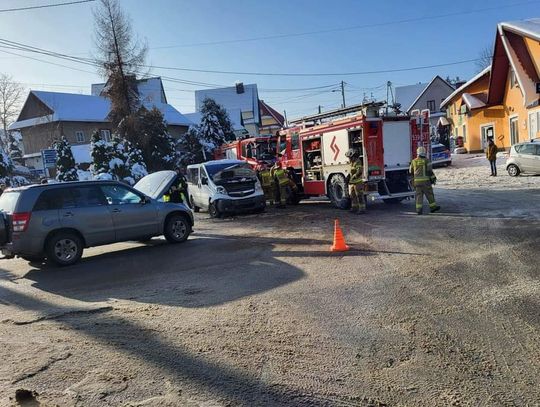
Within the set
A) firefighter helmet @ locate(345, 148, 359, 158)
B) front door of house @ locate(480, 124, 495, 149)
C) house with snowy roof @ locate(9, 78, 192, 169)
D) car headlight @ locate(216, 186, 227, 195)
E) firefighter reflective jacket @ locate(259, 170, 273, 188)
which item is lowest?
car headlight @ locate(216, 186, 227, 195)

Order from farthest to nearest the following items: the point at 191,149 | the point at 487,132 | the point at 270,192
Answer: the point at 191,149 → the point at 487,132 → the point at 270,192

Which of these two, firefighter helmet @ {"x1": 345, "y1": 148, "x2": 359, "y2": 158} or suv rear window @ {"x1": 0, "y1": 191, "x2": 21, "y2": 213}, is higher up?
firefighter helmet @ {"x1": 345, "y1": 148, "x2": 359, "y2": 158}

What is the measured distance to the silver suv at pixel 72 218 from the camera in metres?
8.49

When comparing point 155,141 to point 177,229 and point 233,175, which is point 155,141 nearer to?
point 233,175

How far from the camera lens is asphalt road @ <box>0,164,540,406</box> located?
11.9 feet

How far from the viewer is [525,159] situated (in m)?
19.3

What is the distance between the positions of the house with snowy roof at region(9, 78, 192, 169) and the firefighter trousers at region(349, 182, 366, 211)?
35418 millimetres

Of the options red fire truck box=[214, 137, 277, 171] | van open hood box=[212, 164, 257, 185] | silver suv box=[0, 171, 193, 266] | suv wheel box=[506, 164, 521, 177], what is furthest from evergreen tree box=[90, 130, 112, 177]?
suv wheel box=[506, 164, 521, 177]

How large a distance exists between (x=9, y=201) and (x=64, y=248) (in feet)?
4.29

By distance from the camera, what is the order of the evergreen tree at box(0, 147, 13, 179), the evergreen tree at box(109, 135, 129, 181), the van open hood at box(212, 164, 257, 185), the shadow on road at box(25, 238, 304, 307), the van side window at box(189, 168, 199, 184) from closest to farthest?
the shadow on road at box(25, 238, 304, 307) < the van open hood at box(212, 164, 257, 185) < the van side window at box(189, 168, 199, 184) < the evergreen tree at box(0, 147, 13, 179) < the evergreen tree at box(109, 135, 129, 181)

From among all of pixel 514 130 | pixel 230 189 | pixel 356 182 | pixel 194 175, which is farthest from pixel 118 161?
pixel 514 130

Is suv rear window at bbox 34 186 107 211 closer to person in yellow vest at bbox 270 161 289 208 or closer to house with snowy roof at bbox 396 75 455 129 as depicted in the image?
person in yellow vest at bbox 270 161 289 208

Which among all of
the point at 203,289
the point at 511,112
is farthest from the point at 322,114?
the point at 511,112

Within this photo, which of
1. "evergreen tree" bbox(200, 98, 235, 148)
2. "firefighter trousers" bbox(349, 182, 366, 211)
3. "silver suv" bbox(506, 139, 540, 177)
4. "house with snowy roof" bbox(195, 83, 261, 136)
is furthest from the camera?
→ "house with snowy roof" bbox(195, 83, 261, 136)
